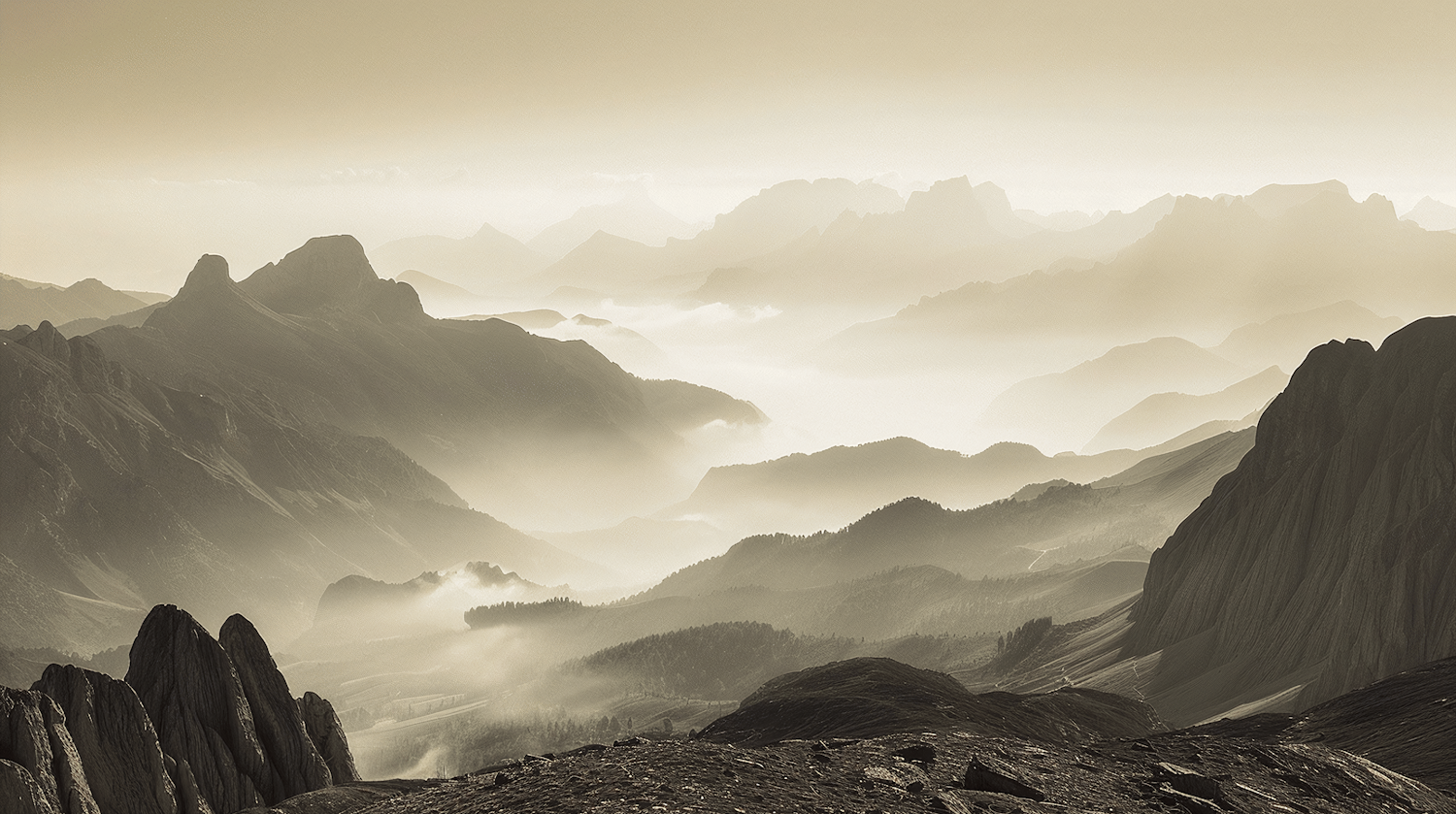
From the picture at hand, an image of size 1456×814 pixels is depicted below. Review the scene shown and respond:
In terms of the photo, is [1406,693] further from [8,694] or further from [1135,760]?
[8,694]

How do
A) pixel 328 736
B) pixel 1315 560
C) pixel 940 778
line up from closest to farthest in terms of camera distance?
1. pixel 940 778
2. pixel 328 736
3. pixel 1315 560

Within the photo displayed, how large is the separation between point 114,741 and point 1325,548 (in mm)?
137314

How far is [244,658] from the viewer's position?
206 feet

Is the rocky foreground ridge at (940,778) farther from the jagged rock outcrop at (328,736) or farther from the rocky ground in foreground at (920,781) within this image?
the jagged rock outcrop at (328,736)

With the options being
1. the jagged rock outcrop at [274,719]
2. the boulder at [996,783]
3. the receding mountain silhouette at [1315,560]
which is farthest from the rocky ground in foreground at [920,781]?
the receding mountain silhouette at [1315,560]

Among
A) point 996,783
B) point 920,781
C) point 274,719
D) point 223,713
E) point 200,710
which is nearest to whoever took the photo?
point 920,781

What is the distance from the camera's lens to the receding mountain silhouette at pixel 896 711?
Answer: 7838cm

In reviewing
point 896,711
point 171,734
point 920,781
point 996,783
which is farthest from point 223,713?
point 896,711

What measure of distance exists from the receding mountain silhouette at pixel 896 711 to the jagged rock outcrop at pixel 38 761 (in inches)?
1609

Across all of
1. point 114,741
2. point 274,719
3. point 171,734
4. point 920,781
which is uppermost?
point 114,741

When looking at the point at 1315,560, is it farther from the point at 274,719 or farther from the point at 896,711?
the point at 274,719

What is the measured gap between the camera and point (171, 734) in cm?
5666

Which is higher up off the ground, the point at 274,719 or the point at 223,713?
the point at 223,713

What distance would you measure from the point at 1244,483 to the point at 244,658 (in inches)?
5853
